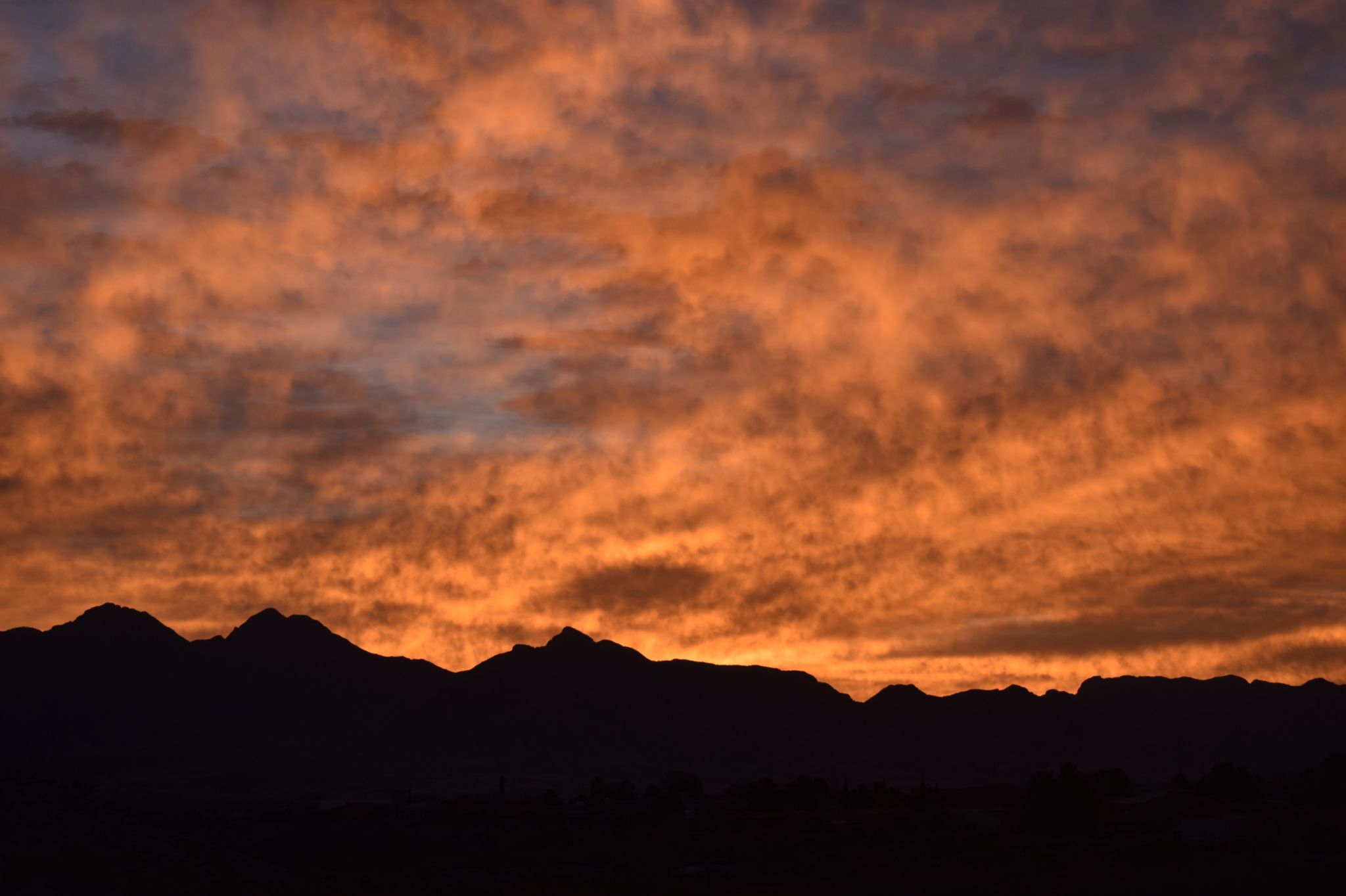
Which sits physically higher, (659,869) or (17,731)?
(17,731)

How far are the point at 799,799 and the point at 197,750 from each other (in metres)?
136

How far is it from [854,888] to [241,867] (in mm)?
20948

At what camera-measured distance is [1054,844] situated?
51.6 m

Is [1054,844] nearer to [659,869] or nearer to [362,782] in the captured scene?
[659,869]

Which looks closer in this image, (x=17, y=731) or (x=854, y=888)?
(x=854, y=888)

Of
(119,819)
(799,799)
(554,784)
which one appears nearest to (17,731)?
(554,784)

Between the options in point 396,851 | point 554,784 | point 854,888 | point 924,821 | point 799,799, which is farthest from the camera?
point 554,784

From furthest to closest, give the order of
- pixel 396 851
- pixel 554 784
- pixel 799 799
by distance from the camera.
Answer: pixel 554 784
pixel 799 799
pixel 396 851

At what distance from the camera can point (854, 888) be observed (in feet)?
146

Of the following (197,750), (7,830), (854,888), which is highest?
(197,750)

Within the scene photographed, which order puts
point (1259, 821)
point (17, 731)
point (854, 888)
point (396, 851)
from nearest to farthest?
point (854, 888) → point (1259, 821) → point (396, 851) → point (17, 731)

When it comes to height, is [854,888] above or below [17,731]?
below

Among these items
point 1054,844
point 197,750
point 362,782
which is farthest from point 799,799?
point 197,750

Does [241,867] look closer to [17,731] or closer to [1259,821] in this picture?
[1259,821]
